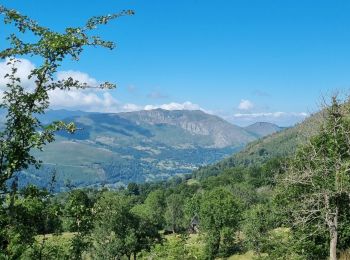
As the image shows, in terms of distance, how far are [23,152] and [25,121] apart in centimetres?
82

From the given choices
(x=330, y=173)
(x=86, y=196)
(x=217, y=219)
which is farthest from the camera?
(x=217, y=219)

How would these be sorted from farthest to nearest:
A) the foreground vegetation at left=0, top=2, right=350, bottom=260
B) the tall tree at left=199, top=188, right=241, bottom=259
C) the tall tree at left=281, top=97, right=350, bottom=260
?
the tall tree at left=199, top=188, right=241, bottom=259 < the tall tree at left=281, top=97, right=350, bottom=260 < the foreground vegetation at left=0, top=2, right=350, bottom=260

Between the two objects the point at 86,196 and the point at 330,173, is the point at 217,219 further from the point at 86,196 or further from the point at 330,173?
the point at 86,196

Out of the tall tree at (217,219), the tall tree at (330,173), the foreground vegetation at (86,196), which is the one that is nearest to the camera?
the foreground vegetation at (86,196)

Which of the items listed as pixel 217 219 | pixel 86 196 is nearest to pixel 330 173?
pixel 86 196

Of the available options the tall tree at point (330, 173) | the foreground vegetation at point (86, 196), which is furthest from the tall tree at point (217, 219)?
the tall tree at point (330, 173)

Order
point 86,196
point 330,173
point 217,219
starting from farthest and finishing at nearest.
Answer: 1. point 217,219
2. point 330,173
3. point 86,196

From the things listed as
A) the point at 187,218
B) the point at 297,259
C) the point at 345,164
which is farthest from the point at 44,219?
the point at 187,218

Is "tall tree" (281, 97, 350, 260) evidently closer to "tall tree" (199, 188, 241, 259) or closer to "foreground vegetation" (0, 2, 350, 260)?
"foreground vegetation" (0, 2, 350, 260)

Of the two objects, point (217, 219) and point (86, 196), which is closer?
point (86, 196)

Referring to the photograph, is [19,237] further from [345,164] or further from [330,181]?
[330,181]

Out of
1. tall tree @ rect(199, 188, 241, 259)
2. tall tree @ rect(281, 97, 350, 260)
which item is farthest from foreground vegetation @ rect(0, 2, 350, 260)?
tall tree @ rect(199, 188, 241, 259)

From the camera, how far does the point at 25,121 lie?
36.7 ft

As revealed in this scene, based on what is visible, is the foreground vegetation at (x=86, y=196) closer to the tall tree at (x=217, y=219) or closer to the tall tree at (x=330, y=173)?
the tall tree at (x=330, y=173)
